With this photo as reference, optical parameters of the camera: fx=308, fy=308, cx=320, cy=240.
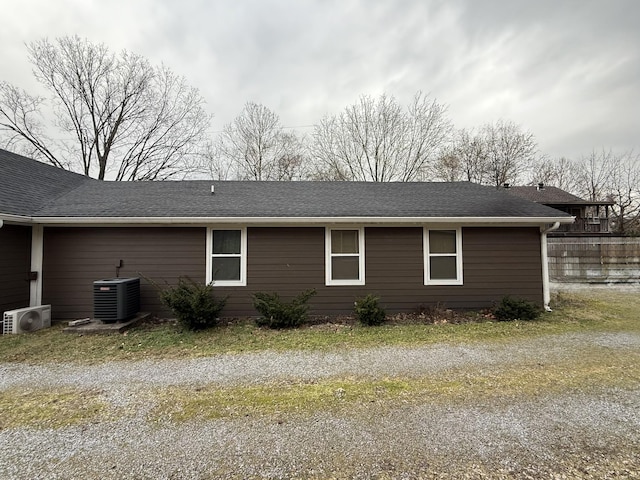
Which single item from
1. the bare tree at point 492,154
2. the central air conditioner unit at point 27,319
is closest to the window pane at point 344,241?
the central air conditioner unit at point 27,319

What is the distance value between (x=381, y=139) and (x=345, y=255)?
508 inches

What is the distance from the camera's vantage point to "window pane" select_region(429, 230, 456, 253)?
702cm

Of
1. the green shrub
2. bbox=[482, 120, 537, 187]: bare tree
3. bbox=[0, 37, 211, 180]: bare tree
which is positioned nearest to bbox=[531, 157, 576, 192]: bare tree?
bbox=[482, 120, 537, 187]: bare tree

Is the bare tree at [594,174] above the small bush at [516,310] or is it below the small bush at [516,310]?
above

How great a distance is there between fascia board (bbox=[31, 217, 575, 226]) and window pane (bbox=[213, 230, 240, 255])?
10.7 inches

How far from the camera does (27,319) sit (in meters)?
5.83

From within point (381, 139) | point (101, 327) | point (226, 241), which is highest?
point (381, 139)

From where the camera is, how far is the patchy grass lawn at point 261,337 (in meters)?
4.66

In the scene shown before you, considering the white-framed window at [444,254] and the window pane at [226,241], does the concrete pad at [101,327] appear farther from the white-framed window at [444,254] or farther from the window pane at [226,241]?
the white-framed window at [444,254]

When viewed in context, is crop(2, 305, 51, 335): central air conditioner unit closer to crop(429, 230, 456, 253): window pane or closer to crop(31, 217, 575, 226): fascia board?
crop(31, 217, 575, 226): fascia board

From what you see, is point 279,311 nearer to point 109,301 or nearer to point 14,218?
point 109,301

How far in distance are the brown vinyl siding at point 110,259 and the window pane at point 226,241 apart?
0.27 metres

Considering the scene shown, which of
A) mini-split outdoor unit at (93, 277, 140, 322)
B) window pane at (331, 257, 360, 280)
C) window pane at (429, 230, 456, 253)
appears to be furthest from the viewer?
window pane at (429, 230, 456, 253)

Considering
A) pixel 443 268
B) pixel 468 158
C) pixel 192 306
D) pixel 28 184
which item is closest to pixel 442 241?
pixel 443 268
